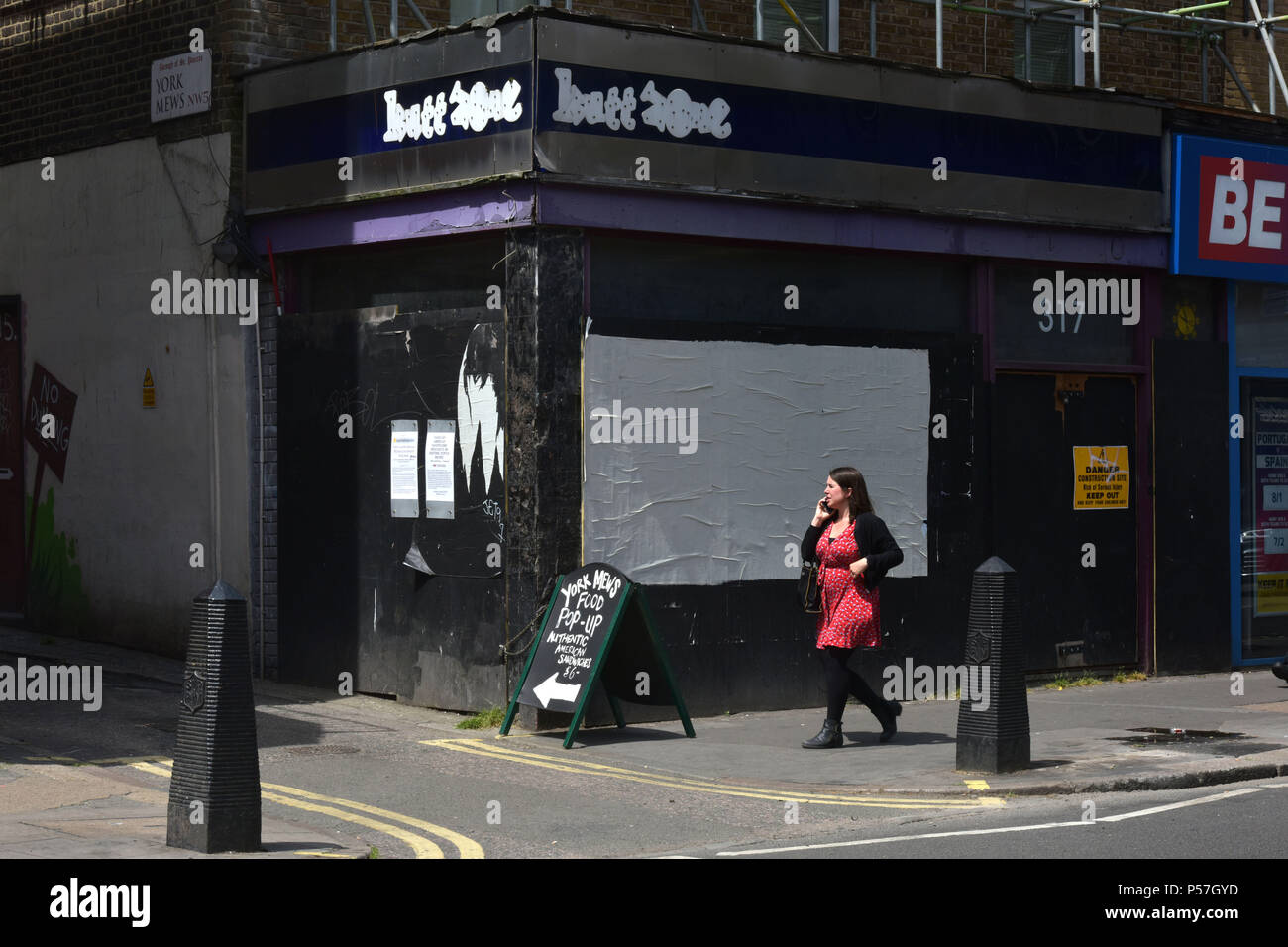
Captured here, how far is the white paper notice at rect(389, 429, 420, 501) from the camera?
494 inches

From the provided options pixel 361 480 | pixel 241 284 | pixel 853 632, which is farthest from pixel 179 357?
pixel 853 632

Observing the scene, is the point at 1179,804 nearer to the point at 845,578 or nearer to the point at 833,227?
the point at 845,578

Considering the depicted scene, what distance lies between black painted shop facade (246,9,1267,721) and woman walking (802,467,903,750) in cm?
153


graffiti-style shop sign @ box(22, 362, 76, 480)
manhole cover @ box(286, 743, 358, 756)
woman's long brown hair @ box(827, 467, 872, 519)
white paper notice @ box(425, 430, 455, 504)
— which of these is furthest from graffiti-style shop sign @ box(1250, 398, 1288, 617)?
graffiti-style shop sign @ box(22, 362, 76, 480)

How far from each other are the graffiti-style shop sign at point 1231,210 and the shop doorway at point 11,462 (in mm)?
10628

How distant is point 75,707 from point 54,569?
406 cm

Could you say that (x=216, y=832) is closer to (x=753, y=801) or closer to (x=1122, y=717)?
(x=753, y=801)

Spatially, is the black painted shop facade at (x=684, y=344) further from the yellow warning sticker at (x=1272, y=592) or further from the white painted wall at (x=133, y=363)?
the yellow warning sticker at (x=1272, y=592)

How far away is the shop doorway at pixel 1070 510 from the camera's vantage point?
14016 millimetres

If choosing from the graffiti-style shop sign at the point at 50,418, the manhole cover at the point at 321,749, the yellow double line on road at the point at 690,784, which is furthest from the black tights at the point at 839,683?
the graffiti-style shop sign at the point at 50,418

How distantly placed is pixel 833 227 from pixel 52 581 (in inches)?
313

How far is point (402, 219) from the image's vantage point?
12336mm

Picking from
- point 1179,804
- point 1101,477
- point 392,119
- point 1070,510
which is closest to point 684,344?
point 392,119

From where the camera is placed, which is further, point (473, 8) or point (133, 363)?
point (133, 363)
